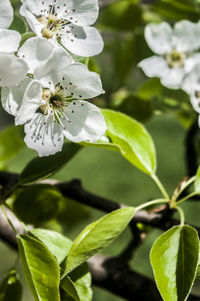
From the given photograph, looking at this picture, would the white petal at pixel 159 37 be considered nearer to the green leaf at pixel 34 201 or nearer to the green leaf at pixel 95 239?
the green leaf at pixel 34 201

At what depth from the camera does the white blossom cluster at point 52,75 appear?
0.62 m

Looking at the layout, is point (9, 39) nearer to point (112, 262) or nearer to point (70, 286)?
point (70, 286)

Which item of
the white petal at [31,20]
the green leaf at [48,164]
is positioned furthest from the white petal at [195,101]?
the white petal at [31,20]

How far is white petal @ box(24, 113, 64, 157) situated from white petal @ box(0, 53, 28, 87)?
0.32ft

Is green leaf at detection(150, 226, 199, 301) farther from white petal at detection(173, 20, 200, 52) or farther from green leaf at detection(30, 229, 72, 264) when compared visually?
white petal at detection(173, 20, 200, 52)

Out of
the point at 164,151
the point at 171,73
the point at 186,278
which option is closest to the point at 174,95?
the point at 171,73

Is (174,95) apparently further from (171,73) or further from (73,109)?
(73,109)

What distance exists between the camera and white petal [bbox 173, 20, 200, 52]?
1082 millimetres

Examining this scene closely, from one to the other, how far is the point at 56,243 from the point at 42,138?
0.17 m

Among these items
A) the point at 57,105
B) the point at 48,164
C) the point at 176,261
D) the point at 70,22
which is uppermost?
the point at 70,22

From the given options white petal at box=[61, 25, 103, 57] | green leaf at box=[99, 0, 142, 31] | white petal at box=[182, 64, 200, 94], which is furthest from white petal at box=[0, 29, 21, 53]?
green leaf at box=[99, 0, 142, 31]

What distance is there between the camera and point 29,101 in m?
0.64

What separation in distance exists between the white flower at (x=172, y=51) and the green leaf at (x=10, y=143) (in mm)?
295

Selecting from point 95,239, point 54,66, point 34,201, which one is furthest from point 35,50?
A: point 34,201
